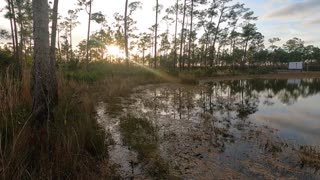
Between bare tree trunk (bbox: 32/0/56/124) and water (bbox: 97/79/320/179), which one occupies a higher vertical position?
bare tree trunk (bbox: 32/0/56/124)

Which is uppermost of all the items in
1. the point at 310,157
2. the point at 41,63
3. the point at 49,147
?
the point at 41,63

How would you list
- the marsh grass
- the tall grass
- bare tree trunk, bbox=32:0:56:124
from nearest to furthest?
the tall grass
bare tree trunk, bbox=32:0:56:124
the marsh grass

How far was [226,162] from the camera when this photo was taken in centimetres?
405

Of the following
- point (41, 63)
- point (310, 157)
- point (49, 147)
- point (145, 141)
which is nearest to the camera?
point (49, 147)

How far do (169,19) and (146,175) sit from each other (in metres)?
27.3

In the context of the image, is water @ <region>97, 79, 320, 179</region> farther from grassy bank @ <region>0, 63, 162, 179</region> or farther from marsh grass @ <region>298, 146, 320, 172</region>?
grassy bank @ <region>0, 63, 162, 179</region>

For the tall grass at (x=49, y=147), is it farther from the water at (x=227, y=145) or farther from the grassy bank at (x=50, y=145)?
the water at (x=227, y=145)

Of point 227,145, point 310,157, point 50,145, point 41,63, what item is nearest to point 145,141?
point 227,145

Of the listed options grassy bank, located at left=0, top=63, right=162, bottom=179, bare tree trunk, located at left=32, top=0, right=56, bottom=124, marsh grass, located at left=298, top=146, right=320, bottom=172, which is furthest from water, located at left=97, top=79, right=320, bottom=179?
bare tree trunk, located at left=32, top=0, right=56, bottom=124

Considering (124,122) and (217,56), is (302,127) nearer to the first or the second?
(124,122)

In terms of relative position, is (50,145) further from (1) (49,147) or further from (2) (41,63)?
(2) (41,63)

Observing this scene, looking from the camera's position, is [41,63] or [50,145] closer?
[50,145]

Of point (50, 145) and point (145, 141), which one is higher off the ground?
point (50, 145)

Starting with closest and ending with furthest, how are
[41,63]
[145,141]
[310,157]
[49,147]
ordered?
[49,147]
[41,63]
[310,157]
[145,141]
